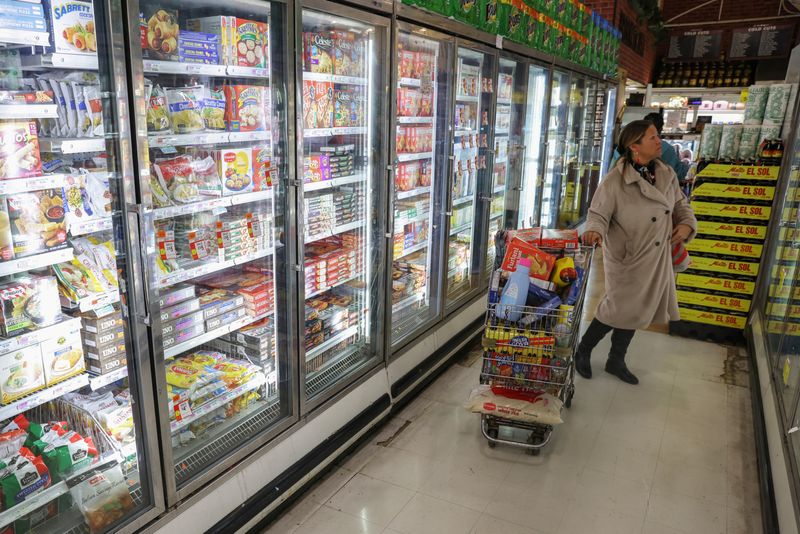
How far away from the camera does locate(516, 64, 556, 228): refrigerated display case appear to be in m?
5.72

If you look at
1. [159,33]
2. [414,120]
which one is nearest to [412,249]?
[414,120]

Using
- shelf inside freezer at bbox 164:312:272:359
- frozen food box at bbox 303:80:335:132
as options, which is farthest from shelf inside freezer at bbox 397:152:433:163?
shelf inside freezer at bbox 164:312:272:359

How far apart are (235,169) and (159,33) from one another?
584 mm

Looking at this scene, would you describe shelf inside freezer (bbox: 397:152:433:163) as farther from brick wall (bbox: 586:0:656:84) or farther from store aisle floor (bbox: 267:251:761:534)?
brick wall (bbox: 586:0:656:84)

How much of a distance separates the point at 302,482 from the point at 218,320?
2.82ft

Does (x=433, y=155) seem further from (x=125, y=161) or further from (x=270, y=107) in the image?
(x=125, y=161)

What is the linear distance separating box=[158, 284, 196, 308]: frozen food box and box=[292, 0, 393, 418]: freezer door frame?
0.45 m

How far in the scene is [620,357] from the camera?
406cm

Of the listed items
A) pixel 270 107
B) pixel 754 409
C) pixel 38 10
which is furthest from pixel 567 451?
pixel 38 10

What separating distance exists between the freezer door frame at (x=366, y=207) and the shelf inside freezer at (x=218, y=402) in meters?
0.20

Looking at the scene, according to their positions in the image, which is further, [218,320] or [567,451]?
[567,451]

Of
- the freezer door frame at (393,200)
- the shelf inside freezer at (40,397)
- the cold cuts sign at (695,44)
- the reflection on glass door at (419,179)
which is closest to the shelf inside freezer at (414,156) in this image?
the reflection on glass door at (419,179)

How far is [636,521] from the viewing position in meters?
2.64

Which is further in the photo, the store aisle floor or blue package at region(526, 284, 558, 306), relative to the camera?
blue package at region(526, 284, 558, 306)
